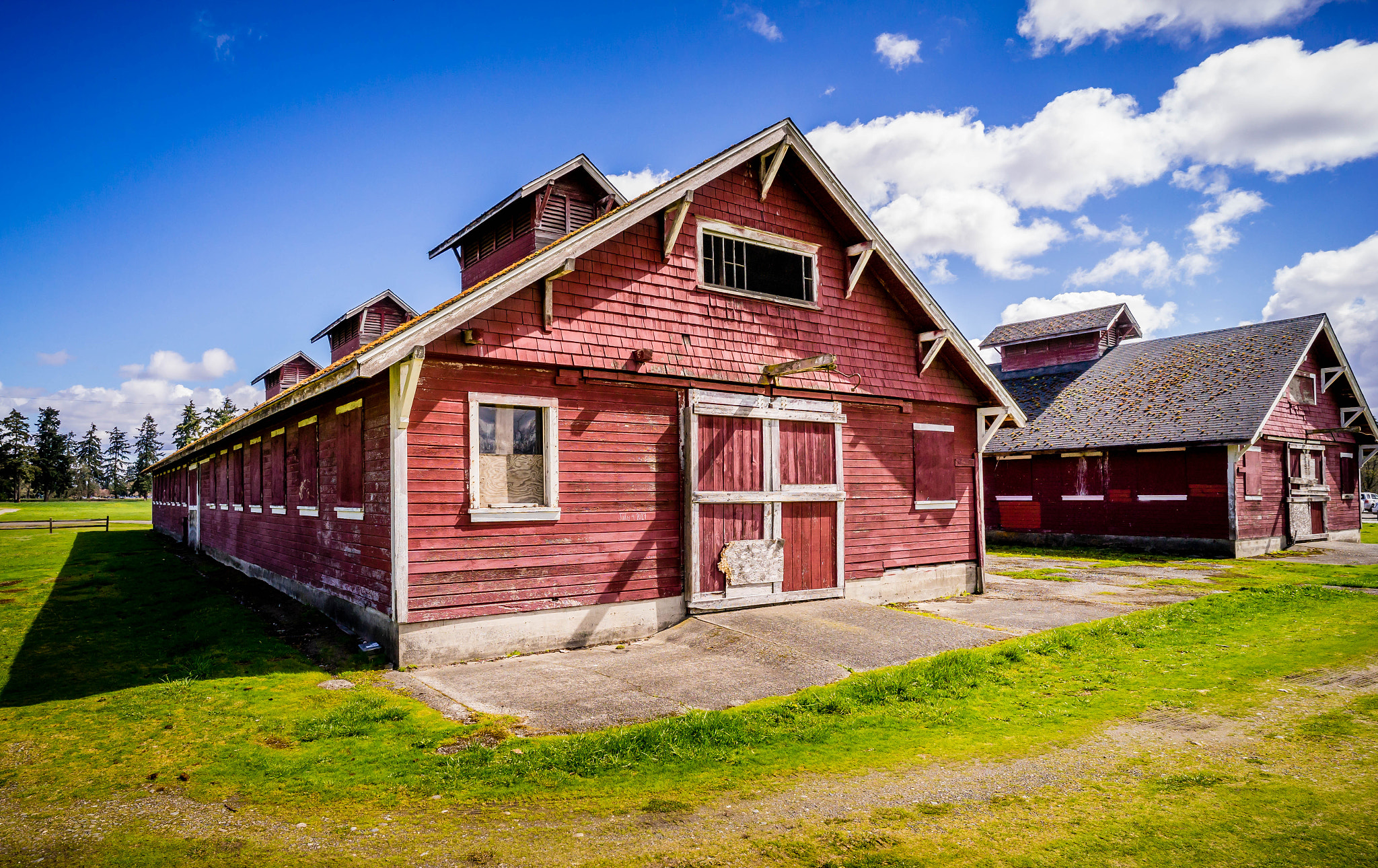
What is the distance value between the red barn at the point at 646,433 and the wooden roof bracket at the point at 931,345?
5cm

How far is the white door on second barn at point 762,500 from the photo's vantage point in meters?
11.6

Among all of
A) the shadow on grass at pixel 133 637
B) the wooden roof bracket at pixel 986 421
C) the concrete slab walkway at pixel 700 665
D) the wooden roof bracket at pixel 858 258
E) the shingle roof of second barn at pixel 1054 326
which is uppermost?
the shingle roof of second barn at pixel 1054 326

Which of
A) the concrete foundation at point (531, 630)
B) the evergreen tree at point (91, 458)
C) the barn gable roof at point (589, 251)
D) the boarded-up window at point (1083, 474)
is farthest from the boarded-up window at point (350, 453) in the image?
the evergreen tree at point (91, 458)

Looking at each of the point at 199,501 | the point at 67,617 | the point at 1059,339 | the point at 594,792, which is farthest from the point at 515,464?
the point at 1059,339

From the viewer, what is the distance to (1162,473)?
2445cm

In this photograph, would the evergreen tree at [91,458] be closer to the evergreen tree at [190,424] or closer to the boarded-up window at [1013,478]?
the evergreen tree at [190,424]

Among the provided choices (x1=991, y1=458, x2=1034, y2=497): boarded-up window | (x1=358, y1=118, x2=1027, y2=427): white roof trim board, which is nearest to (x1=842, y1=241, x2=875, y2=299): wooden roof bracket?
(x1=358, y1=118, x2=1027, y2=427): white roof trim board

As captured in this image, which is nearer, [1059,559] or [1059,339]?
[1059,559]

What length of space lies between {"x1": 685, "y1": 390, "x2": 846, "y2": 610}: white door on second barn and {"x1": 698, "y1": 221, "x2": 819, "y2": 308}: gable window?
1800 mm

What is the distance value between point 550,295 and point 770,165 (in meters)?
4.64

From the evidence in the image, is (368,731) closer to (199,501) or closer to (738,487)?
(738,487)

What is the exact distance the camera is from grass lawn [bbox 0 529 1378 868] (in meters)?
4.50

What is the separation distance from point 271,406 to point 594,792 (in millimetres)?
9093

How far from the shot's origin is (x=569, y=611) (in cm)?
1044
